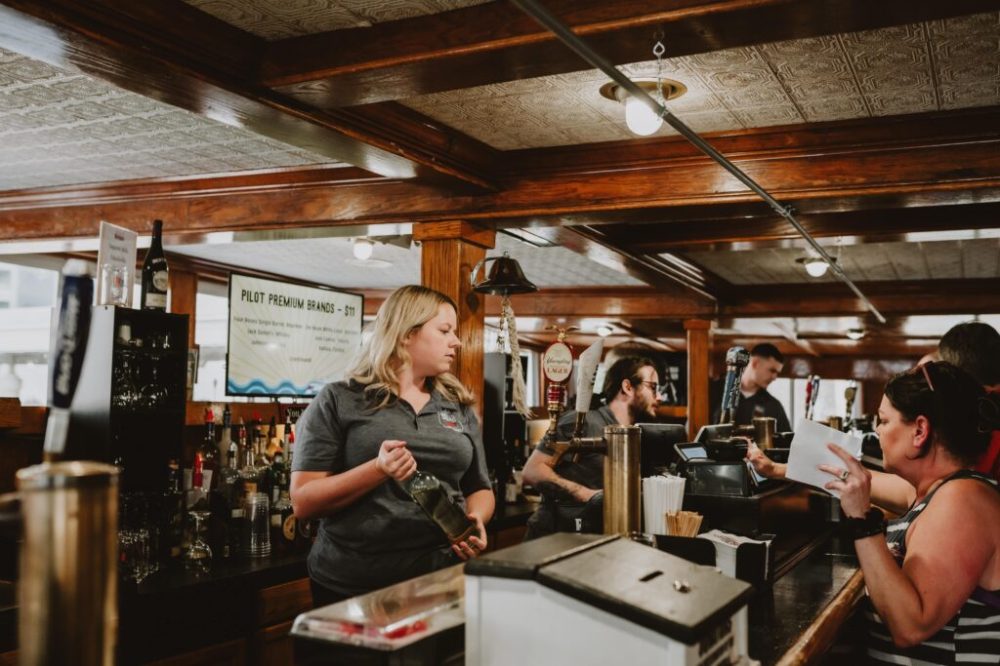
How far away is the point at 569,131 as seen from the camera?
4.11 metres

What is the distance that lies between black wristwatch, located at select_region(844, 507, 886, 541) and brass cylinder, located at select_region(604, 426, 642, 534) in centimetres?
51

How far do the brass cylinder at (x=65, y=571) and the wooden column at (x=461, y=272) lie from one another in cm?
377

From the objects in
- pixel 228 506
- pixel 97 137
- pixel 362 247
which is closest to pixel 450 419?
pixel 228 506

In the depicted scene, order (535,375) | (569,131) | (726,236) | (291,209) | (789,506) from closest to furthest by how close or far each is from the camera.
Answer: (789,506), (569,131), (291,209), (726,236), (535,375)

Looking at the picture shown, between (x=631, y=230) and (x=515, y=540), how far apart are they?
91.4 inches

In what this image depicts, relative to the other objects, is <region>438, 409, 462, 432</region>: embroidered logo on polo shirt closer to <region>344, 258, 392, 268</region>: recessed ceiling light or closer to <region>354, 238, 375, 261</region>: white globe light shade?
<region>354, 238, 375, 261</region>: white globe light shade

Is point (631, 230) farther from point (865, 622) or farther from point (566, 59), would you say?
point (865, 622)

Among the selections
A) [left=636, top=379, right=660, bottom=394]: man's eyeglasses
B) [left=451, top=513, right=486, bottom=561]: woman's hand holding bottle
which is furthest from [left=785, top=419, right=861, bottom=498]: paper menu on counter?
[left=636, top=379, right=660, bottom=394]: man's eyeglasses

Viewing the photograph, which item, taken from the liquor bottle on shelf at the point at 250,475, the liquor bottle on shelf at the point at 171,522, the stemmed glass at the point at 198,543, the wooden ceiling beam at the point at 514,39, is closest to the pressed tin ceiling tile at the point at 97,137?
the wooden ceiling beam at the point at 514,39

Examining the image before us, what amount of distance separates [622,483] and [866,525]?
58cm

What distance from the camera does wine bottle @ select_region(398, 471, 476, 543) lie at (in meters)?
2.12

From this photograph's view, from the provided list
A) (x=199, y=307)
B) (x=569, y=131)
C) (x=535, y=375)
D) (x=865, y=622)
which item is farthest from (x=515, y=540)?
(x=535, y=375)

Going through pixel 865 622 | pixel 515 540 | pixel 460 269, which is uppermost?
pixel 460 269

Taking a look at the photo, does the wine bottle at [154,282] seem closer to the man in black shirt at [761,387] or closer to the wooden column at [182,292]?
the man in black shirt at [761,387]
